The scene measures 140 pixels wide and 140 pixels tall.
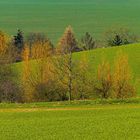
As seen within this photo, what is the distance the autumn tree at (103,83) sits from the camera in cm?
4594

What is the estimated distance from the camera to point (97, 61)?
198 ft

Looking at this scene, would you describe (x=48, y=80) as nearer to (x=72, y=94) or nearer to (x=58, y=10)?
(x=72, y=94)

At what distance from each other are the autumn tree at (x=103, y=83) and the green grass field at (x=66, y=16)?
5693cm

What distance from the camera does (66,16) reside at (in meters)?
141

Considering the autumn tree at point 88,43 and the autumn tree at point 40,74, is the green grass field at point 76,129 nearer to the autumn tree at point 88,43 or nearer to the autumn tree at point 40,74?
the autumn tree at point 40,74

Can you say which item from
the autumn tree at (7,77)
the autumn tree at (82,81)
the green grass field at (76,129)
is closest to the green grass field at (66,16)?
the autumn tree at (7,77)

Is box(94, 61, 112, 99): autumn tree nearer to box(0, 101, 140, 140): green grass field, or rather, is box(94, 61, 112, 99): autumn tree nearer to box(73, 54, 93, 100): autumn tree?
box(73, 54, 93, 100): autumn tree

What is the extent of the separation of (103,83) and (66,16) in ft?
313

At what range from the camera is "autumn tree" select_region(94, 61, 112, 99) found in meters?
45.9

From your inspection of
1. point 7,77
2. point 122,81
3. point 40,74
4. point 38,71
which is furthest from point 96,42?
point 122,81

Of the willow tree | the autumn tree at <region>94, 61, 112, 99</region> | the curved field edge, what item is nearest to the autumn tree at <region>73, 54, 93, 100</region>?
the autumn tree at <region>94, 61, 112, 99</region>

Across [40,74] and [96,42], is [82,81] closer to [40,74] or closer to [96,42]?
[40,74]

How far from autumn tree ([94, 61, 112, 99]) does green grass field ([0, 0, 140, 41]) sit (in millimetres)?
56926

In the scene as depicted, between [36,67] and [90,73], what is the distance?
19.7 ft
